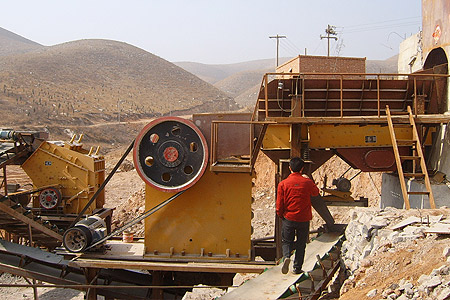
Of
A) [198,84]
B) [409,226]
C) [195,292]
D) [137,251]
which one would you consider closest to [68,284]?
[137,251]

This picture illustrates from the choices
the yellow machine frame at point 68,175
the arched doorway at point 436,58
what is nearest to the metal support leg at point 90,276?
the yellow machine frame at point 68,175

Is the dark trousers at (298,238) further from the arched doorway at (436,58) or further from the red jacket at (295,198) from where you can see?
the arched doorway at (436,58)

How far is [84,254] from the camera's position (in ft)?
27.0

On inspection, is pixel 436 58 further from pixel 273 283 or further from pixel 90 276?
pixel 90 276

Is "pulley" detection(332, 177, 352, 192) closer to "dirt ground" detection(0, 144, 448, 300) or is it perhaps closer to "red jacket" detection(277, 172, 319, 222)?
"red jacket" detection(277, 172, 319, 222)

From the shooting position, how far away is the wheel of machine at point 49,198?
11398mm

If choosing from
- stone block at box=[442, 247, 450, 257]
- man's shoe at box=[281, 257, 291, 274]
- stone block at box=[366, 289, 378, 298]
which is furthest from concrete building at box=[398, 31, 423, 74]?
stone block at box=[366, 289, 378, 298]

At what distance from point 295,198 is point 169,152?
2.68m

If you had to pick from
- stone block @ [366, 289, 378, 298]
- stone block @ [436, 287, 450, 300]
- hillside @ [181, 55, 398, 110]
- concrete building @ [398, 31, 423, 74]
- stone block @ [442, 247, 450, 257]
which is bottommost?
stone block @ [366, 289, 378, 298]

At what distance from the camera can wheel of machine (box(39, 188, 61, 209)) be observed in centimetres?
1140

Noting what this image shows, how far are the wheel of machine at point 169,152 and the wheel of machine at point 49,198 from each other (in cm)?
456

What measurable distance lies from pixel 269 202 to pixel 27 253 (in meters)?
9.34

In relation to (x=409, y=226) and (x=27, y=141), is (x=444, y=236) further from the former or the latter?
(x=27, y=141)

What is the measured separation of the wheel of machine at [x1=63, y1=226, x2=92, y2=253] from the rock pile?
4692 mm
